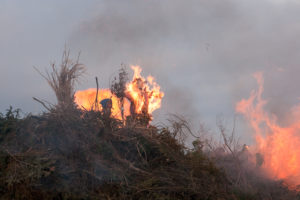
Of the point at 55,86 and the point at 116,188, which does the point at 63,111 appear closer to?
the point at 55,86

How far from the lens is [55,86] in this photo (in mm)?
6430

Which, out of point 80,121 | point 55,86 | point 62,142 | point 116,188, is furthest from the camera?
point 55,86

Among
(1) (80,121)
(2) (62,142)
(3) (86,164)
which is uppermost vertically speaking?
(1) (80,121)

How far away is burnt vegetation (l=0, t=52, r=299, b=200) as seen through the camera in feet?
14.9

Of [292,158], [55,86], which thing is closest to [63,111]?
[55,86]

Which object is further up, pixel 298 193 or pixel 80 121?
pixel 80 121

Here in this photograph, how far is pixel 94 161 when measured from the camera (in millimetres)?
4906

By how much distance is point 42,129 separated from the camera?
5.28 metres

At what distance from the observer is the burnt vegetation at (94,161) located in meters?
4.55

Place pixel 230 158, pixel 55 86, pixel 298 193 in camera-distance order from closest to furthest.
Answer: pixel 55 86 → pixel 298 193 → pixel 230 158

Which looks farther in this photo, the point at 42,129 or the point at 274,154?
the point at 274,154

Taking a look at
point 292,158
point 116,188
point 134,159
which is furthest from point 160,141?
point 292,158

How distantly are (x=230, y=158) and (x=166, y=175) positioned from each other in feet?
20.3

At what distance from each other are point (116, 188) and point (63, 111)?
1.74 metres
